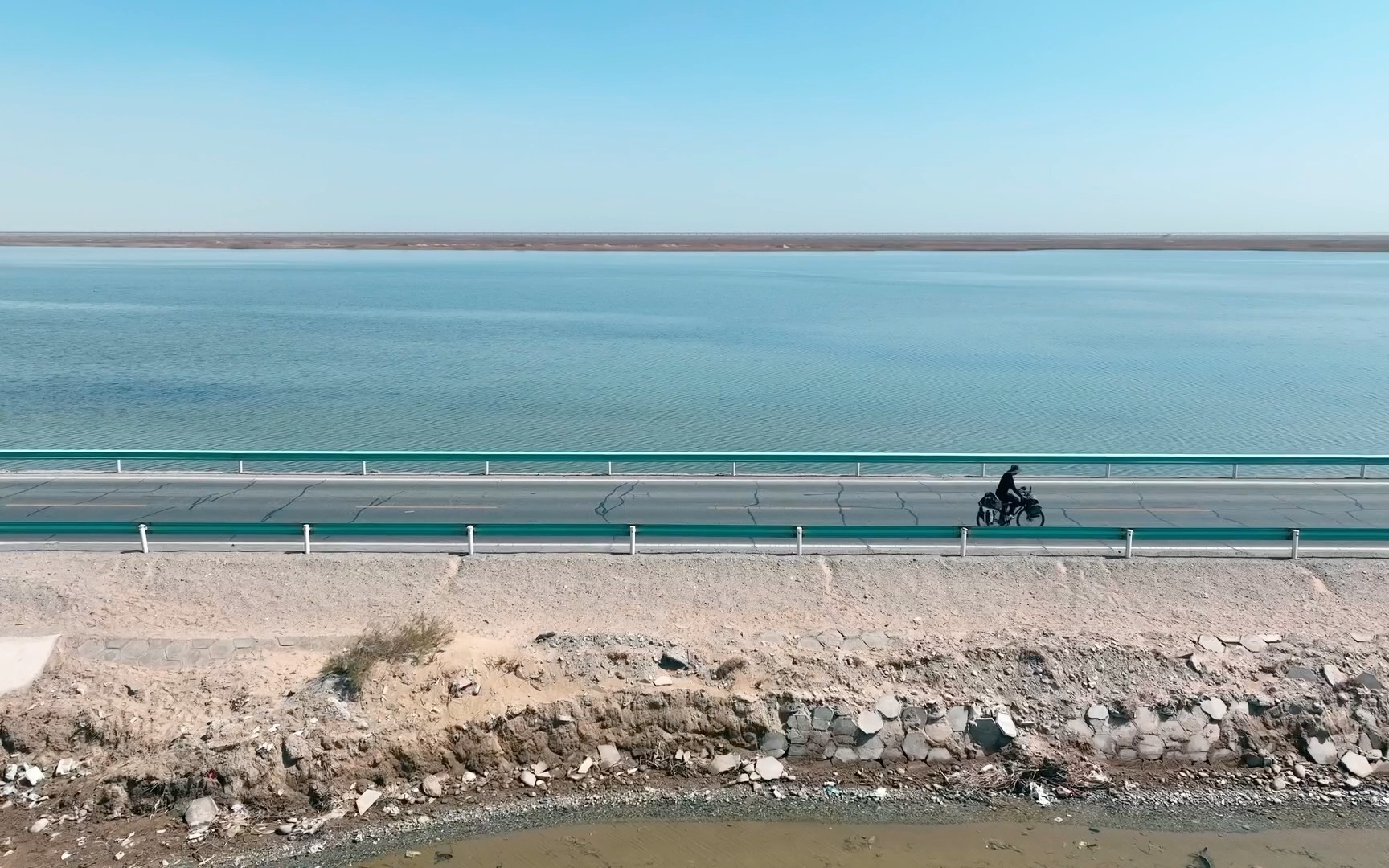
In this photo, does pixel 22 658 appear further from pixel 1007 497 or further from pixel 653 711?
pixel 1007 497

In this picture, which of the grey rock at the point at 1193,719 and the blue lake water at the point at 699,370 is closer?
the grey rock at the point at 1193,719

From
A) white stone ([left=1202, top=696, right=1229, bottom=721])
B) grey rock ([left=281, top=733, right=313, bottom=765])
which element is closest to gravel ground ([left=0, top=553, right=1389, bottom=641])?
white stone ([left=1202, top=696, right=1229, bottom=721])

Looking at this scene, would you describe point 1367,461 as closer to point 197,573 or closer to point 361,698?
point 361,698

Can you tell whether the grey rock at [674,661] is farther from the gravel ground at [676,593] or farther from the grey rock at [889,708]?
the grey rock at [889,708]

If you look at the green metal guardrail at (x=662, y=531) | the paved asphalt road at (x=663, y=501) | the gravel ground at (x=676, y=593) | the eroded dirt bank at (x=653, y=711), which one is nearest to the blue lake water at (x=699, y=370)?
the paved asphalt road at (x=663, y=501)

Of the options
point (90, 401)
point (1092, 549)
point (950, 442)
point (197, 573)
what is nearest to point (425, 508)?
point (197, 573)

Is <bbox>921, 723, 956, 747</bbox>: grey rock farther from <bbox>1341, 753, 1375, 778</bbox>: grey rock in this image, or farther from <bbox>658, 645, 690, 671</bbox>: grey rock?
<bbox>1341, 753, 1375, 778</bbox>: grey rock

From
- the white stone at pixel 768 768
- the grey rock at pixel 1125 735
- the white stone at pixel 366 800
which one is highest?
the grey rock at pixel 1125 735
